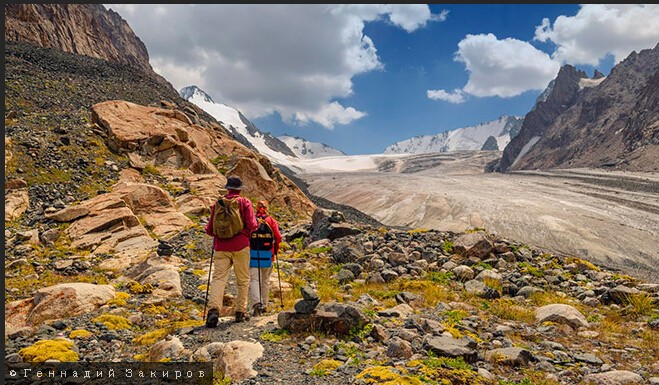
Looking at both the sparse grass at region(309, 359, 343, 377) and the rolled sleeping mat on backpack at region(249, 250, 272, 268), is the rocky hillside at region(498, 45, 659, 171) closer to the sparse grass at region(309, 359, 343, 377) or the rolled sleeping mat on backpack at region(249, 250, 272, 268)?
the rolled sleeping mat on backpack at region(249, 250, 272, 268)

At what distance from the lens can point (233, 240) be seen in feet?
23.5

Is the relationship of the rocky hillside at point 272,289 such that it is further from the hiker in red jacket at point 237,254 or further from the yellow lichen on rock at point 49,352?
the hiker in red jacket at point 237,254

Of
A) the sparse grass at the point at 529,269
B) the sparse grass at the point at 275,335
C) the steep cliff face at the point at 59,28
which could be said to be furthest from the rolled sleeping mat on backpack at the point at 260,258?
the steep cliff face at the point at 59,28

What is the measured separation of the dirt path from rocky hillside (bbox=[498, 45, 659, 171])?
39.2m

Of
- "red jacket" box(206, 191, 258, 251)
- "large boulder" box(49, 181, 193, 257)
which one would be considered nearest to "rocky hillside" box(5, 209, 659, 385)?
"large boulder" box(49, 181, 193, 257)

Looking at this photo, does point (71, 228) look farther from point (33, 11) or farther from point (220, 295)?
point (33, 11)

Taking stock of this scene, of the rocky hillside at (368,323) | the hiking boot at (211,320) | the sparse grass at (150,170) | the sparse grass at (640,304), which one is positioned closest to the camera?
the rocky hillside at (368,323)

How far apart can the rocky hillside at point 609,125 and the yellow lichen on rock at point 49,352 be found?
12227 cm

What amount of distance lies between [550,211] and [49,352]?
57.8m

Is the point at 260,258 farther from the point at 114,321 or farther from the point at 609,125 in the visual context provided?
the point at 609,125

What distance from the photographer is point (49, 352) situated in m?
5.07

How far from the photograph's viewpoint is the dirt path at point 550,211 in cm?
3997

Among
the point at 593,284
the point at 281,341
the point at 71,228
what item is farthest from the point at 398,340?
the point at 71,228

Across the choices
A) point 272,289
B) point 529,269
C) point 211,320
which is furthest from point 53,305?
point 529,269
